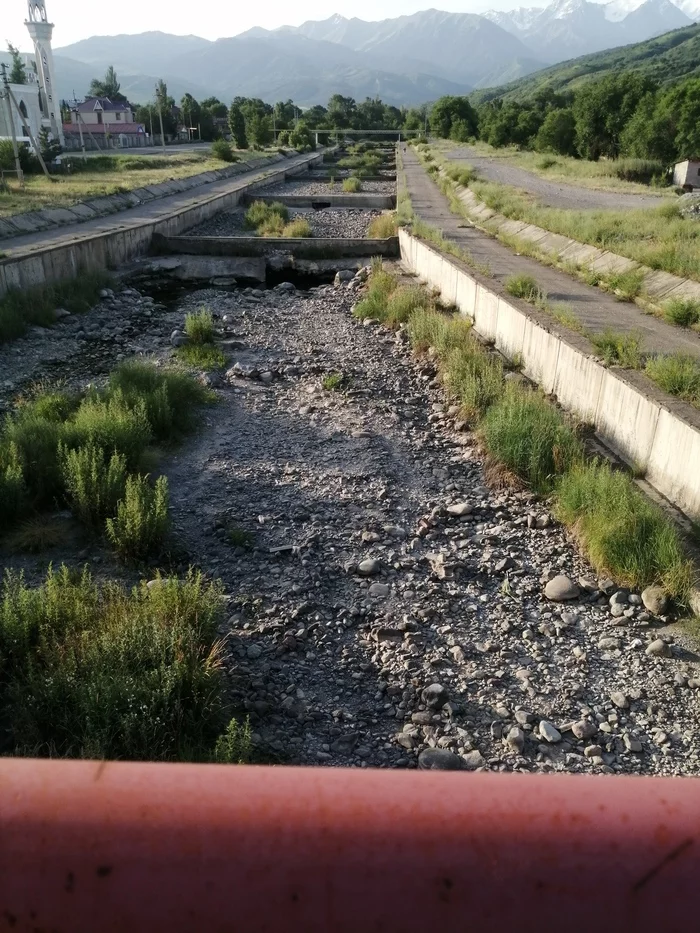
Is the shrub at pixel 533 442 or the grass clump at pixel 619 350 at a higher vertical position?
the grass clump at pixel 619 350

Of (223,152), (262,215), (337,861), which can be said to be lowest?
(262,215)

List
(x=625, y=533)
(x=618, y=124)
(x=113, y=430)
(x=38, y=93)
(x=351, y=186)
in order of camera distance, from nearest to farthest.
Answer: (x=625, y=533)
(x=113, y=430)
(x=351, y=186)
(x=618, y=124)
(x=38, y=93)

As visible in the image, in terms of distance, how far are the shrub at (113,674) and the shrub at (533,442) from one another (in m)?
3.58

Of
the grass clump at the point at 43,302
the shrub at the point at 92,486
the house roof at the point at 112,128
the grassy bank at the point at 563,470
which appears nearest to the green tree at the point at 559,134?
the house roof at the point at 112,128

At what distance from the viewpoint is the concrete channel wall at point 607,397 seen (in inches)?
247

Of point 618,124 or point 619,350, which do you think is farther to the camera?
point 618,124

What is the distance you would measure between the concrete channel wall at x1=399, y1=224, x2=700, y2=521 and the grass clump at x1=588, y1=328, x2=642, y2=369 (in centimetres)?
15

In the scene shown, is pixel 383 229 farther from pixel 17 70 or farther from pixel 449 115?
pixel 17 70

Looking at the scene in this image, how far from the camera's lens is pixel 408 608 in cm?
557

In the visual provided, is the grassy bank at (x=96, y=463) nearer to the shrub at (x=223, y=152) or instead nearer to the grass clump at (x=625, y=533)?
the grass clump at (x=625, y=533)

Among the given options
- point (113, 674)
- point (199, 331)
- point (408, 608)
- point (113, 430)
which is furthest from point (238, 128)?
point (113, 674)

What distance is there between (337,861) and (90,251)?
18542 millimetres

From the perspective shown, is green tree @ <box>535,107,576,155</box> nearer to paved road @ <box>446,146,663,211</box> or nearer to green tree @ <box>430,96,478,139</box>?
paved road @ <box>446,146,663,211</box>

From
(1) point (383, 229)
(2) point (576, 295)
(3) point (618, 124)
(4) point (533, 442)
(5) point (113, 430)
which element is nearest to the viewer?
(4) point (533, 442)
